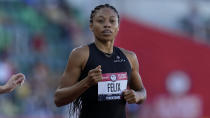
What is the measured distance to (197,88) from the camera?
1377 cm

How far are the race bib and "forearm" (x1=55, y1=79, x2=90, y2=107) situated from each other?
254 mm

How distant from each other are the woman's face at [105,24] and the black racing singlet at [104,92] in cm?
16

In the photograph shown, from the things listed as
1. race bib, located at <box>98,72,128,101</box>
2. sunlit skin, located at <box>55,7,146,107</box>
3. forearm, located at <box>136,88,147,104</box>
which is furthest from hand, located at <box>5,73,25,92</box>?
forearm, located at <box>136,88,147,104</box>

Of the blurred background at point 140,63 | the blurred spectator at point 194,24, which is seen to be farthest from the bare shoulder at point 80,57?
the blurred spectator at point 194,24

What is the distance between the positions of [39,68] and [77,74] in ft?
27.6

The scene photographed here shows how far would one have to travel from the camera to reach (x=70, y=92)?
5.44 meters

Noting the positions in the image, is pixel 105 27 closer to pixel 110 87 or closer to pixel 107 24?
pixel 107 24

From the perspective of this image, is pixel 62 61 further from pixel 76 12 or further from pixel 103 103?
pixel 103 103

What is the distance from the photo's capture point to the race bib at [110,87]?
554 centimetres

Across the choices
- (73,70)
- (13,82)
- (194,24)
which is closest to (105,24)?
(73,70)

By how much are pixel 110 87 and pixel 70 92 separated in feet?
1.31

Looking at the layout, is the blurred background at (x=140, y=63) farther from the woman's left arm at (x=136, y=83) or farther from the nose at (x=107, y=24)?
the nose at (x=107, y=24)

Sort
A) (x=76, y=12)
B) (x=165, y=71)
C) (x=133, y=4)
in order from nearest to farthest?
1. (x=165, y=71)
2. (x=133, y=4)
3. (x=76, y=12)

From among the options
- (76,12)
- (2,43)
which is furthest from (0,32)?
(76,12)
